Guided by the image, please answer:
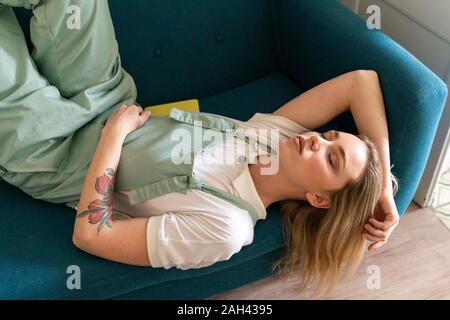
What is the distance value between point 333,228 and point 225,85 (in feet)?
2.49

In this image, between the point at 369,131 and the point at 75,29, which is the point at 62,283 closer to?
the point at 75,29

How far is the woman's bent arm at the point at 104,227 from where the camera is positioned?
109 centimetres

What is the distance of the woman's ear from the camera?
1.17 meters

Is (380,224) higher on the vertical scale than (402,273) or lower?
higher

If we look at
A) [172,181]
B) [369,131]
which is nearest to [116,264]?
[172,181]

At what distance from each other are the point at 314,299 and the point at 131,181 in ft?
2.38

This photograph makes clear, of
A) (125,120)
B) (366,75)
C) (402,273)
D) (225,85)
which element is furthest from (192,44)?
(402,273)

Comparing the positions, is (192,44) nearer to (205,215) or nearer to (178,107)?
(178,107)

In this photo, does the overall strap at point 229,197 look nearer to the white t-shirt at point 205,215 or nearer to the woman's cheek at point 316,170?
the white t-shirt at point 205,215

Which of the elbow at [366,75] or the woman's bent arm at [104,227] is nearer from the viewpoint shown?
the woman's bent arm at [104,227]

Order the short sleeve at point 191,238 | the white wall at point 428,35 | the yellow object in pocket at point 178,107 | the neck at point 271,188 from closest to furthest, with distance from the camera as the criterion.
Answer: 1. the short sleeve at point 191,238
2. the neck at point 271,188
3. the white wall at point 428,35
4. the yellow object in pocket at point 178,107

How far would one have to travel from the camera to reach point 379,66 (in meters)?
1.27

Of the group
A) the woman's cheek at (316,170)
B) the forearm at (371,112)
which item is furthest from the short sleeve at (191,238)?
the forearm at (371,112)

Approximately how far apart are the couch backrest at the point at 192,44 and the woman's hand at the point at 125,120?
0.97 ft
